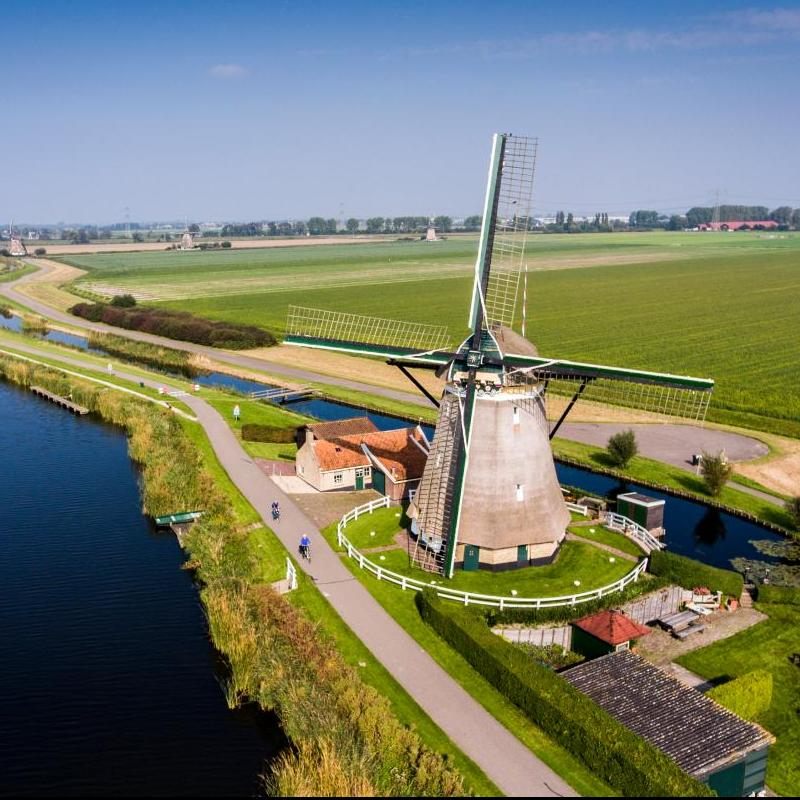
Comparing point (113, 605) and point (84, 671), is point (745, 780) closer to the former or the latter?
point (84, 671)

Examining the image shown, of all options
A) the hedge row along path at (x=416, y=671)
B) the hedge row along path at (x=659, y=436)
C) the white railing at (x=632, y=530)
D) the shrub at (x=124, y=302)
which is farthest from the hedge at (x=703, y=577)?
the shrub at (x=124, y=302)

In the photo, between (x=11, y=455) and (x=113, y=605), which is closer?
(x=113, y=605)

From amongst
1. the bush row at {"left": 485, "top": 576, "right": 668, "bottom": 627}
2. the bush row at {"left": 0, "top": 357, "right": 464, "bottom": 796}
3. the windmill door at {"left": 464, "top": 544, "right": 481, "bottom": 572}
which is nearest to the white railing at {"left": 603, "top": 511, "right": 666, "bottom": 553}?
the bush row at {"left": 485, "top": 576, "right": 668, "bottom": 627}

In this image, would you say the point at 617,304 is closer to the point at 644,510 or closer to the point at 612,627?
the point at 644,510

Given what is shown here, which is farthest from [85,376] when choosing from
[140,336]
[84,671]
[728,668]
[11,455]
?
[728,668]

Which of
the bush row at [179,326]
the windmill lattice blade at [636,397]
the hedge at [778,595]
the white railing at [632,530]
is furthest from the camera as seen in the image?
the bush row at [179,326]

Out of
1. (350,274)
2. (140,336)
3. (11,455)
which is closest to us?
(11,455)

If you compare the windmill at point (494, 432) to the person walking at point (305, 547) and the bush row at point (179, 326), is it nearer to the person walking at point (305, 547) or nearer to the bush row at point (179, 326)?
the person walking at point (305, 547)
